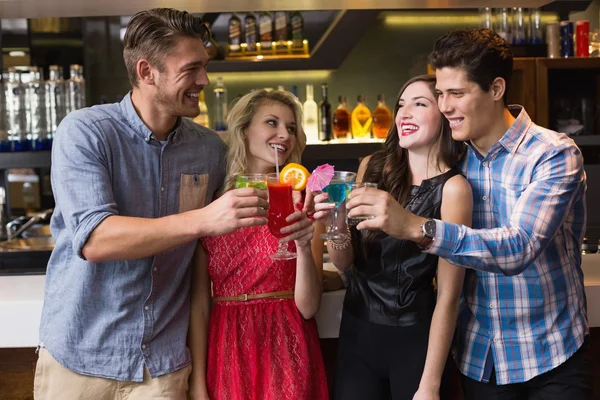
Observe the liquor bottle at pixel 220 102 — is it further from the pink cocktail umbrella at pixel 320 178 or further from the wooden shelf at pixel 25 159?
the pink cocktail umbrella at pixel 320 178

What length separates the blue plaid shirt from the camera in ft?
6.78

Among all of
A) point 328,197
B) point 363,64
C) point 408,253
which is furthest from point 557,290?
point 363,64

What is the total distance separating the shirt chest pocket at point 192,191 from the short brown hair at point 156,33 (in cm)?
33

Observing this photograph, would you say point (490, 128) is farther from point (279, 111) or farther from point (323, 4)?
point (323, 4)

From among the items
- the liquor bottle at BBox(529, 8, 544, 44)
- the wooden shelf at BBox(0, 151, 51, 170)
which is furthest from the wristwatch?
the liquor bottle at BBox(529, 8, 544, 44)

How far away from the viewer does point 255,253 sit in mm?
2350

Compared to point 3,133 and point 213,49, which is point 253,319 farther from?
point 213,49

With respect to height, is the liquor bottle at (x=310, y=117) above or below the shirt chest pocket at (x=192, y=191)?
above

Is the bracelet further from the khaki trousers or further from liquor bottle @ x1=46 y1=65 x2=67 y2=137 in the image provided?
liquor bottle @ x1=46 y1=65 x2=67 y2=137

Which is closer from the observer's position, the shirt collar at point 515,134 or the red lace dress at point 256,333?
the shirt collar at point 515,134

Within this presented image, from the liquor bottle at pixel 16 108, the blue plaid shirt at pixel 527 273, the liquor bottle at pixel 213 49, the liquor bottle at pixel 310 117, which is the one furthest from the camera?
the liquor bottle at pixel 310 117

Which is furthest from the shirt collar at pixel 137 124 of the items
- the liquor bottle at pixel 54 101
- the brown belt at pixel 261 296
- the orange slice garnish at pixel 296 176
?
the liquor bottle at pixel 54 101

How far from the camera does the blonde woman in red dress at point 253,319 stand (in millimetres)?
2281

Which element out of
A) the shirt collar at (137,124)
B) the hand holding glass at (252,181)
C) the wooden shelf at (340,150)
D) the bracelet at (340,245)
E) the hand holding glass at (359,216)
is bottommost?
the bracelet at (340,245)
